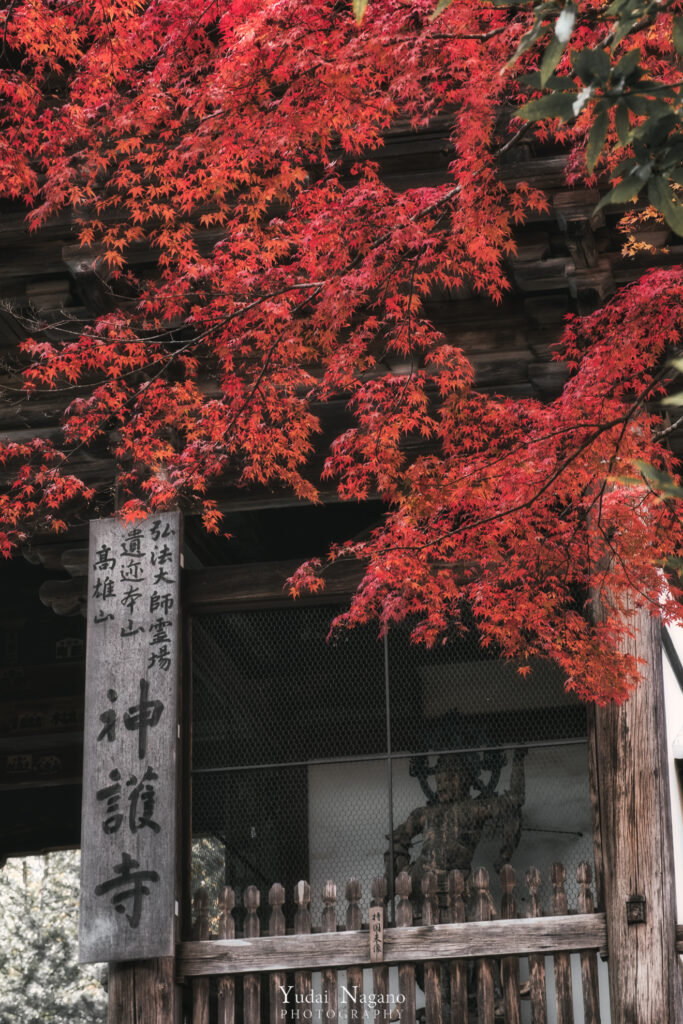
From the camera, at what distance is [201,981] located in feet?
25.7

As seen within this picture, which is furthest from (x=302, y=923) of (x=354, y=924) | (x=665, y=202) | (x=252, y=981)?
(x=665, y=202)

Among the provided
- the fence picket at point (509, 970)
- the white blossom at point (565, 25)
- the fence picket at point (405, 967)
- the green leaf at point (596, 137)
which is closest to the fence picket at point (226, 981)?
the fence picket at point (405, 967)

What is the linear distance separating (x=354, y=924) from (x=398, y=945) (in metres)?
0.29

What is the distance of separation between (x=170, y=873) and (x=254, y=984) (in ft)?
2.76

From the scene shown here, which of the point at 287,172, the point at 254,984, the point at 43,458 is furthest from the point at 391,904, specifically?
the point at 287,172

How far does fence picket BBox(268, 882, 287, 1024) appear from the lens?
7.75 meters

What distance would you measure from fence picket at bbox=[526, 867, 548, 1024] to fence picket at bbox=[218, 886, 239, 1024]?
1.76m

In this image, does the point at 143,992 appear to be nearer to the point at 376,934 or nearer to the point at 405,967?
the point at 376,934

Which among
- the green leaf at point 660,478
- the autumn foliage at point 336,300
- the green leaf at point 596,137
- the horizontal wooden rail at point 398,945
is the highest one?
the autumn foliage at point 336,300

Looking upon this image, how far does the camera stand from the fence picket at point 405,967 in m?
7.57

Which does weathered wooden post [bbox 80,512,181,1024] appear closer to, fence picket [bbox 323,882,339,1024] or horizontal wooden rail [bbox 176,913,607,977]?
horizontal wooden rail [bbox 176,913,607,977]

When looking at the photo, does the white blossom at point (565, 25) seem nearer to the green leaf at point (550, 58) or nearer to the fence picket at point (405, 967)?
the green leaf at point (550, 58)

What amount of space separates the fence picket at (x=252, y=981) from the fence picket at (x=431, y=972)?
3.25 feet

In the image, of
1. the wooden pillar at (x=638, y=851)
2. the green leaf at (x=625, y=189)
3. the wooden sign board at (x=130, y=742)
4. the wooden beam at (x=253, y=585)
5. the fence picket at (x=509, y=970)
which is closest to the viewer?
the green leaf at (x=625, y=189)
